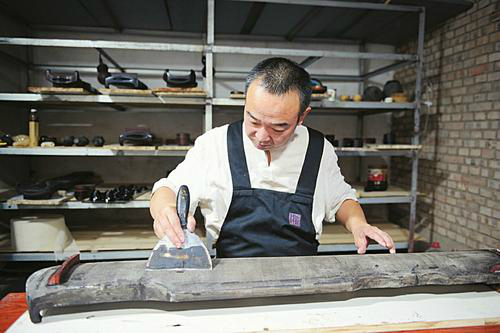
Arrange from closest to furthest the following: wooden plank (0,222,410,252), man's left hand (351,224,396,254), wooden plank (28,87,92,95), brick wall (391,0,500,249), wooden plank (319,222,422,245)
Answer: man's left hand (351,224,396,254) → wooden plank (28,87,92,95) → brick wall (391,0,500,249) → wooden plank (0,222,410,252) → wooden plank (319,222,422,245)

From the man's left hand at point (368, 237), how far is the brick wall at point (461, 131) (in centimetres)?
203

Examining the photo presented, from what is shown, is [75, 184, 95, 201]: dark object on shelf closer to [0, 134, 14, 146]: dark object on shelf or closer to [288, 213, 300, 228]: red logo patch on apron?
[0, 134, 14, 146]: dark object on shelf

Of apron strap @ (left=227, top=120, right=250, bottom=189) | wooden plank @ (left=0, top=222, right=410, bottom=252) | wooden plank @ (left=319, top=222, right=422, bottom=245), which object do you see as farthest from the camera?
wooden plank @ (left=319, top=222, right=422, bottom=245)

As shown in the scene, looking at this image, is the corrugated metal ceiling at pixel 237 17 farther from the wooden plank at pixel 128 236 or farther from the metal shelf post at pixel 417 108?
the wooden plank at pixel 128 236

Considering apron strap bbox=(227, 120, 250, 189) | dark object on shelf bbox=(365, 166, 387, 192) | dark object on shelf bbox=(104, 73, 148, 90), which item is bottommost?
dark object on shelf bbox=(365, 166, 387, 192)

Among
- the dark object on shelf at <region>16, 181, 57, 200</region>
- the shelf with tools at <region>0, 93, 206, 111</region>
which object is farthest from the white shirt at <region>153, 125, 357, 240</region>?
the dark object on shelf at <region>16, 181, 57, 200</region>

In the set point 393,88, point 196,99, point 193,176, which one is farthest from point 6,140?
point 393,88

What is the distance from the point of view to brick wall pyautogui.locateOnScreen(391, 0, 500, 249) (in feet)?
8.88

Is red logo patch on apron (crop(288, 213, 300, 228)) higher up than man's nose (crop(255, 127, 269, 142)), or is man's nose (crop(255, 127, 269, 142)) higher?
man's nose (crop(255, 127, 269, 142))

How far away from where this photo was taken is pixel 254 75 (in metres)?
1.29

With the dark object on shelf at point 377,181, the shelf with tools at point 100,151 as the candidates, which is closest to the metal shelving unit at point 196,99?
the shelf with tools at point 100,151

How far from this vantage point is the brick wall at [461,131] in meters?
2.71

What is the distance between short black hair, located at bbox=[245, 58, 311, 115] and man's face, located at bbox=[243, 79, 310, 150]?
0.02 meters

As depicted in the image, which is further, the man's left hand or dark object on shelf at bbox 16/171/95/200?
dark object on shelf at bbox 16/171/95/200
